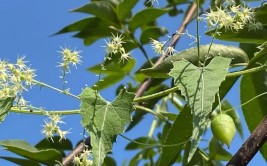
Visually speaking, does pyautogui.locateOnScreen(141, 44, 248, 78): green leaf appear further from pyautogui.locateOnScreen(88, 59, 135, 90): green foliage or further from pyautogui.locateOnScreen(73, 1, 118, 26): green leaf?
pyautogui.locateOnScreen(88, 59, 135, 90): green foliage

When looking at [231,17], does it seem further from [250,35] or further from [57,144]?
[57,144]

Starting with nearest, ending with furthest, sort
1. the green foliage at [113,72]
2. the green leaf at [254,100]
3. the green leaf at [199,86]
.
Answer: the green leaf at [199,86], the green leaf at [254,100], the green foliage at [113,72]

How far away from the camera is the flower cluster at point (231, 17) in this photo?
1.28 meters

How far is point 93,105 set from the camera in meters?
1.26

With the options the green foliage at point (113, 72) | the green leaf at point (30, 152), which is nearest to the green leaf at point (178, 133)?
the green leaf at point (30, 152)

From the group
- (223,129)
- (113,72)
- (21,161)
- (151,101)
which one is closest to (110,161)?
(151,101)

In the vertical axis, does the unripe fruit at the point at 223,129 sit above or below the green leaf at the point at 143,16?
below

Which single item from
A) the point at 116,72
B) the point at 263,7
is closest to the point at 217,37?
the point at 263,7

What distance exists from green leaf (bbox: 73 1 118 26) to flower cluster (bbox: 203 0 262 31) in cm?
71

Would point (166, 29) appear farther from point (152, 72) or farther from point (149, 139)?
point (152, 72)

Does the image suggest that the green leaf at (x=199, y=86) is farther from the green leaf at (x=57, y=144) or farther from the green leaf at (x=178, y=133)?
the green leaf at (x=57, y=144)

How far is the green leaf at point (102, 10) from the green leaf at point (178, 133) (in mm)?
683

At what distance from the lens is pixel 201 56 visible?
139cm

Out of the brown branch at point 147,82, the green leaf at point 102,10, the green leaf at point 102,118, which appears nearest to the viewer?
the green leaf at point 102,118
